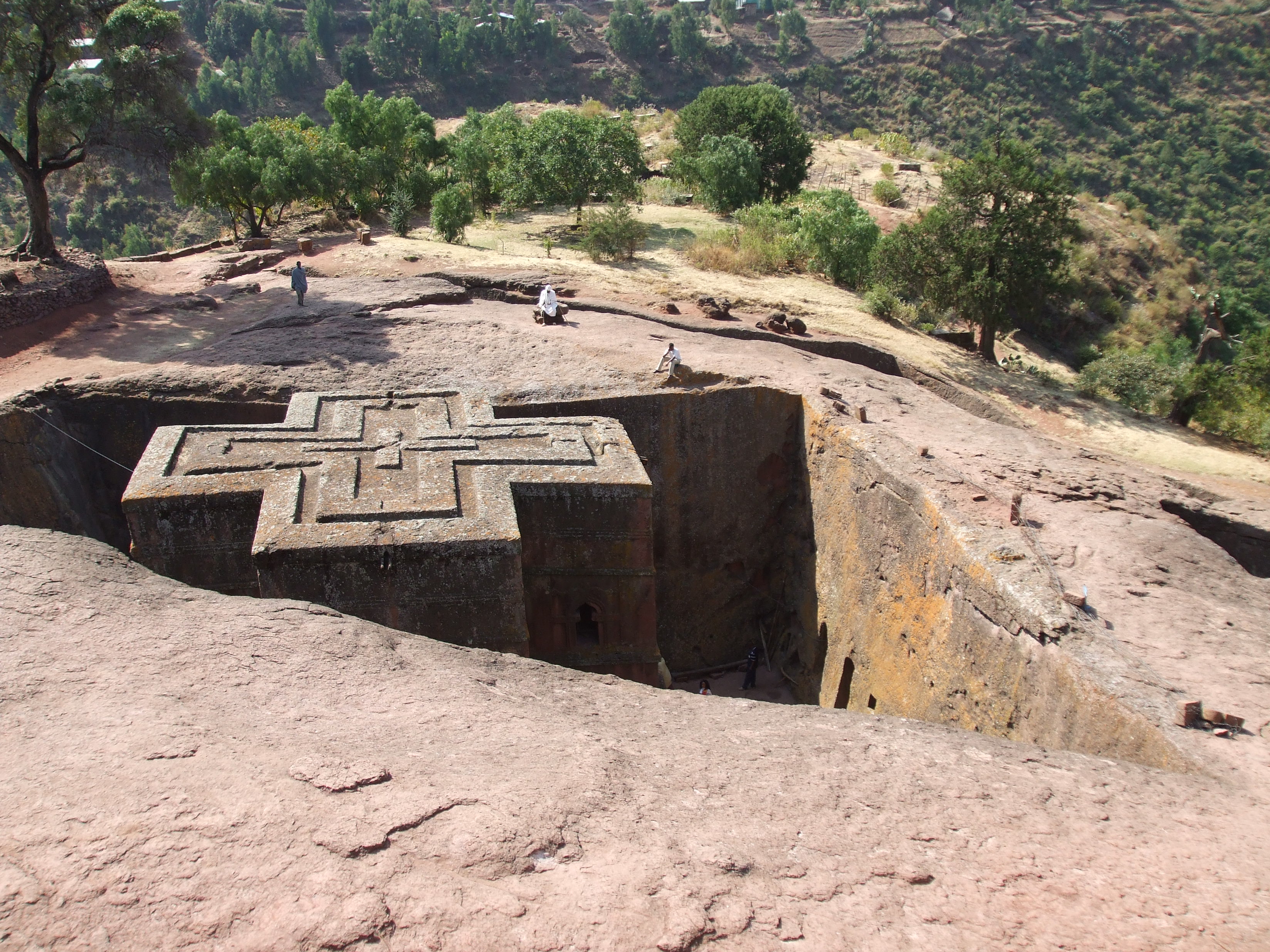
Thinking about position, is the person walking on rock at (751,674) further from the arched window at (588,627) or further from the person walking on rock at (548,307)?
the person walking on rock at (548,307)

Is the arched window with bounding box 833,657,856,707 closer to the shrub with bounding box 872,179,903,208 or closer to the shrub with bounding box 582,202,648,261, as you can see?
the shrub with bounding box 582,202,648,261

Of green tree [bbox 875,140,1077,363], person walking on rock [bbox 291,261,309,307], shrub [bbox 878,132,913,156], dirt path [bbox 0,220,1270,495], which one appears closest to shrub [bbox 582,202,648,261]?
dirt path [bbox 0,220,1270,495]

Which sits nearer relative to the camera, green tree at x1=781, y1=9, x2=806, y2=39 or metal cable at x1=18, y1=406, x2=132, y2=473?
metal cable at x1=18, y1=406, x2=132, y2=473

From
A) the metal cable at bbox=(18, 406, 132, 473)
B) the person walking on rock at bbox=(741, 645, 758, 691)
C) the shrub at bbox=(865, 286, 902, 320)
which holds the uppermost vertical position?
the shrub at bbox=(865, 286, 902, 320)

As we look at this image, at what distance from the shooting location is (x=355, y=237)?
20859 millimetres

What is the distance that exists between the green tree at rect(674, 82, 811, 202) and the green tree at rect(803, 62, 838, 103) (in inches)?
1418

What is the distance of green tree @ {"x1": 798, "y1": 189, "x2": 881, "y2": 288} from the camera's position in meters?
20.2

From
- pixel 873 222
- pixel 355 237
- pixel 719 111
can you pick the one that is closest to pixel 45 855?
pixel 355 237

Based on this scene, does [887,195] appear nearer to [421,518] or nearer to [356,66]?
[421,518]

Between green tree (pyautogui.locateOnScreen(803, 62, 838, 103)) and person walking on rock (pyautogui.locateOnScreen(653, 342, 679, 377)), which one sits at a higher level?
green tree (pyautogui.locateOnScreen(803, 62, 838, 103))

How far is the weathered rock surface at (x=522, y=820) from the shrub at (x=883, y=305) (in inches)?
553

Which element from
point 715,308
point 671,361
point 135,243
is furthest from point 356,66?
point 671,361

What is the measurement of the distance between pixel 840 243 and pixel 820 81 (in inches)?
1907

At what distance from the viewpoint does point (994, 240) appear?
55.5 feet
